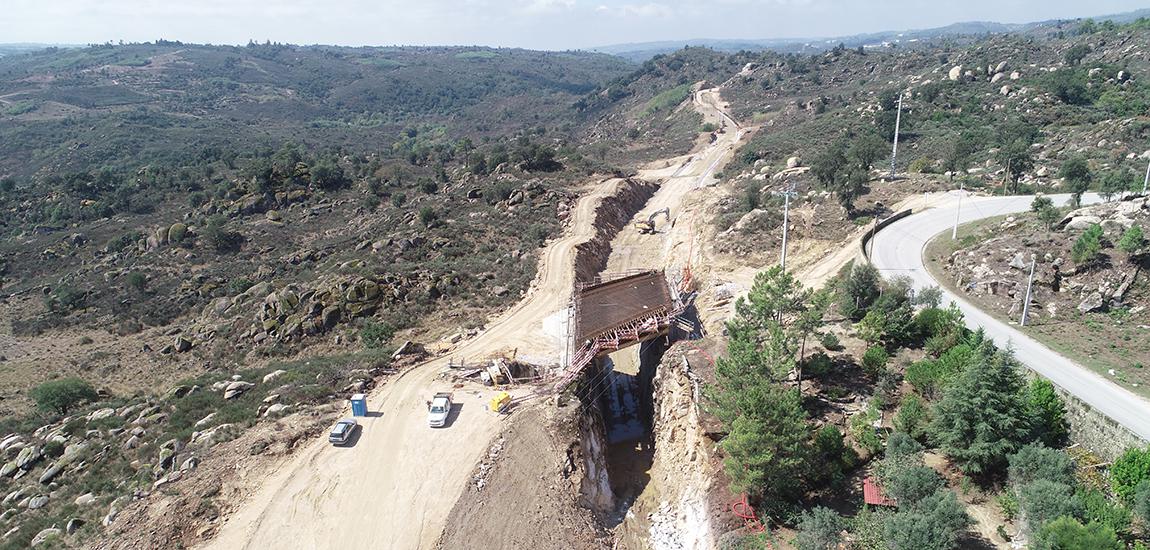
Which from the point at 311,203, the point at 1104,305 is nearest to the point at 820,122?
the point at 1104,305

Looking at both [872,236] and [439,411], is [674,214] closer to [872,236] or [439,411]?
[872,236]

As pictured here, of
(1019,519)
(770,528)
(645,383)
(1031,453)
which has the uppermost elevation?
(1031,453)

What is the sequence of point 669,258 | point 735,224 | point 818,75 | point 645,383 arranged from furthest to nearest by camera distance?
1. point 818,75
2. point 669,258
3. point 735,224
4. point 645,383

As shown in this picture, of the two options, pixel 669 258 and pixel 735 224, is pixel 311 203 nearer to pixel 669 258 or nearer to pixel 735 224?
pixel 669 258

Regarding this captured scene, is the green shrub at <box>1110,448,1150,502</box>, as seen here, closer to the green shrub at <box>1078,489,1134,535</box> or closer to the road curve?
the green shrub at <box>1078,489,1134,535</box>

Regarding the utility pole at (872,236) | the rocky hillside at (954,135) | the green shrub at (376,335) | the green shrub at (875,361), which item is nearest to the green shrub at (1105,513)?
the green shrub at (875,361)

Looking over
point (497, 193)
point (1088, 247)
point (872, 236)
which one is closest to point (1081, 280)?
point (1088, 247)
